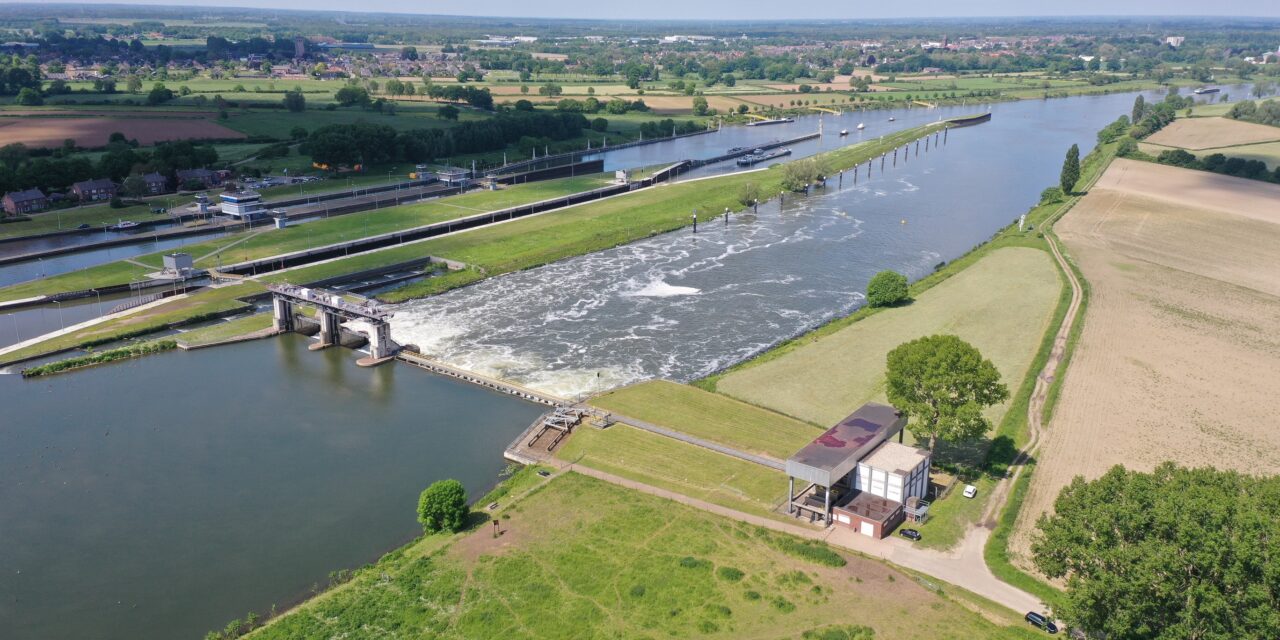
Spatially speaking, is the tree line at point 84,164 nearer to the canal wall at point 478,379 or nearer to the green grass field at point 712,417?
the canal wall at point 478,379

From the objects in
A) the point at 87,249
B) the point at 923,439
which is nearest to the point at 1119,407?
A: the point at 923,439

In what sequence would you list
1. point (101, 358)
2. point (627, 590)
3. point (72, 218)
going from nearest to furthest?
point (627, 590) < point (101, 358) < point (72, 218)

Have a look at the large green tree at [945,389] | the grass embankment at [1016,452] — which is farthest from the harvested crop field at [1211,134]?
the large green tree at [945,389]

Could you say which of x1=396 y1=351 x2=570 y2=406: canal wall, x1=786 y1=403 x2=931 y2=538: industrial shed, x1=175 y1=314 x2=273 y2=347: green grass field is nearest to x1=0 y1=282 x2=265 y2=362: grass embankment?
x1=175 y1=314 x2=273 y2=347: green grass field

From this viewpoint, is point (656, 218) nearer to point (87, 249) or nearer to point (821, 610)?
point (87, 249)

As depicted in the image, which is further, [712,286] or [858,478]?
[712,286]

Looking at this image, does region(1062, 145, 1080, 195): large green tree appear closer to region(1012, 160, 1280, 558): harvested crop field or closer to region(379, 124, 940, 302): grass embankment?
region(1012, 160, 1280, 558): harvested crop field

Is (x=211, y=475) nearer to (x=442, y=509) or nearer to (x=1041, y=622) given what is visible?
(x=442, y=509)

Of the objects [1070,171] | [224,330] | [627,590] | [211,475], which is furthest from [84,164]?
[1070,171]
